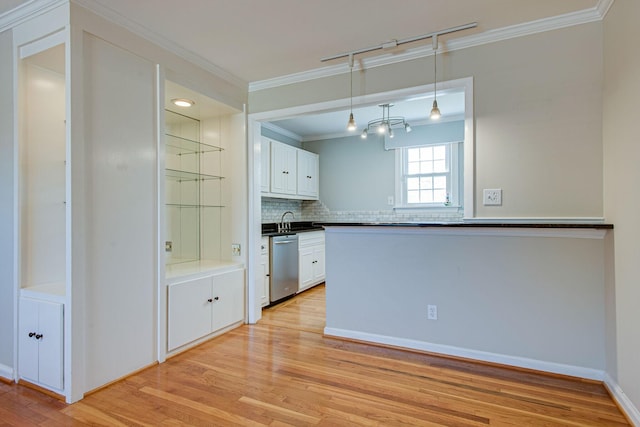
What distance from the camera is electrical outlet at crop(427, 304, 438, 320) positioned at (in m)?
2.70

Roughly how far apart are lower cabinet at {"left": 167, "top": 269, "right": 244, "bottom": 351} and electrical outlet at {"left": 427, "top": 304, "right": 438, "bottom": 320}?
6.03 feet

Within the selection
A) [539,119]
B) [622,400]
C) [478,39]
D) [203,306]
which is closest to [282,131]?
[203,306]

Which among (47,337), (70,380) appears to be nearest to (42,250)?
(47,337)

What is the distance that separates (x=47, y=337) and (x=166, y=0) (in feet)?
7.41

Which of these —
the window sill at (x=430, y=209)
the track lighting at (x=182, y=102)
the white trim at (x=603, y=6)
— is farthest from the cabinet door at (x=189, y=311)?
the white trim at (x=603, y=6)

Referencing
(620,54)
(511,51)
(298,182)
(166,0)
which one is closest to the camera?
(620,54)

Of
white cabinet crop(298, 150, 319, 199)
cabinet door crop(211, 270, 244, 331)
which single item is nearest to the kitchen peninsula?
cabinet door crop(211, 270, 244, 331)

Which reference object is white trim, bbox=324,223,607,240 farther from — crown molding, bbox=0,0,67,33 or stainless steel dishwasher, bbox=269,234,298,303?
crown molding, bbox=0,0,67,33

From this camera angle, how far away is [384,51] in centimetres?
285

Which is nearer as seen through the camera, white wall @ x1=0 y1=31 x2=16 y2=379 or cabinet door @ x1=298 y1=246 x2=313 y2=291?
white wall @ x1=0 y1=31 x2=16 y2=379

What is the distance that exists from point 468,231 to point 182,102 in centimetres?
276

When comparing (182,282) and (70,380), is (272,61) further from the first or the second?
(70,380)

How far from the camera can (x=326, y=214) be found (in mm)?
5992

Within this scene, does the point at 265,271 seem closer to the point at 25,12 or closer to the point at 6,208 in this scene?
the point at 6,208
